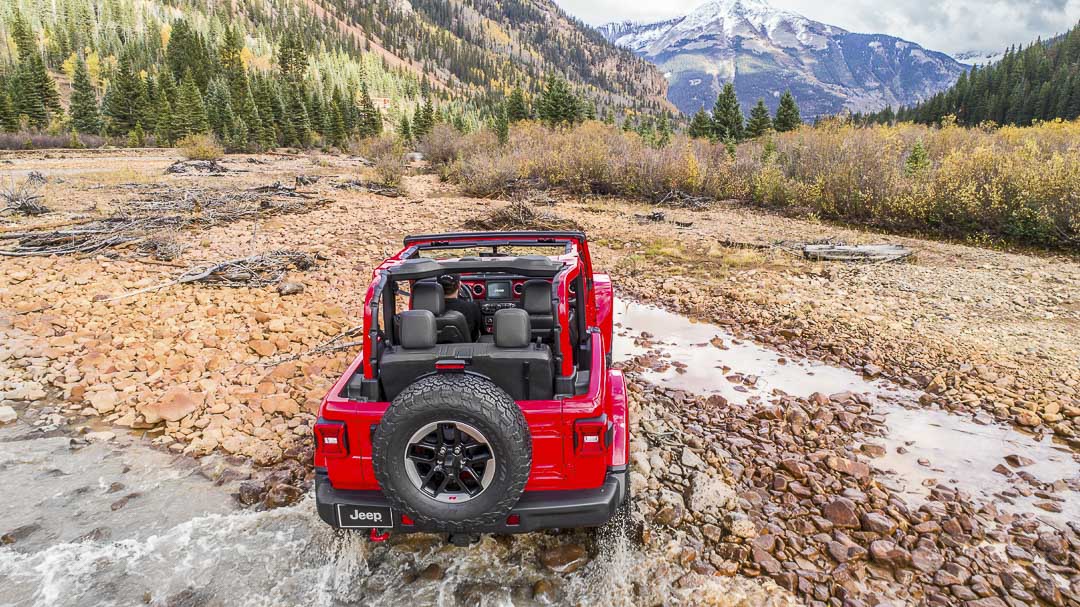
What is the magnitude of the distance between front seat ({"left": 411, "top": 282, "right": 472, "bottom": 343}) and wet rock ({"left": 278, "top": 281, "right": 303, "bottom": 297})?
541 centimetres

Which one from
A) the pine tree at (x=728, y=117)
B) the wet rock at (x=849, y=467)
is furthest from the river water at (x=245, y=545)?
the pine tree at (x=728, y=117)

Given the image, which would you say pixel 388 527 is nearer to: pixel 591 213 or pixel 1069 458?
pixel 1069 458

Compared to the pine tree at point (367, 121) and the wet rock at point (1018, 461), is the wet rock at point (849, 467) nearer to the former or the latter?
the wet rock at point (1018, 461)

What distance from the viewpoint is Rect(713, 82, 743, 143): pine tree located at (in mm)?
38500

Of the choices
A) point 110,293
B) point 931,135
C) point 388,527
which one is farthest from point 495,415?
point 931,135

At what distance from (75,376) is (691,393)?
673 centimetres

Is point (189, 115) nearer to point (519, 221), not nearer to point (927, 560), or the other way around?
point (519, 221)

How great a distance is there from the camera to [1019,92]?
6806 cm

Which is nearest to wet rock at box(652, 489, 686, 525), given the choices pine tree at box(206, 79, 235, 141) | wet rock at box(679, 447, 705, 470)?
wet rock at box(679, 447, 705, 470)

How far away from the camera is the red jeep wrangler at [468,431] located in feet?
8.69

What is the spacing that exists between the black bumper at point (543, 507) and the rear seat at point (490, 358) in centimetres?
57

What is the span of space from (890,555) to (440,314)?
133 inches

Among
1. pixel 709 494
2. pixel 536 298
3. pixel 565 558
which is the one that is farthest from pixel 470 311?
pixel 709 494

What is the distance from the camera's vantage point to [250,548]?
3.43 metres
